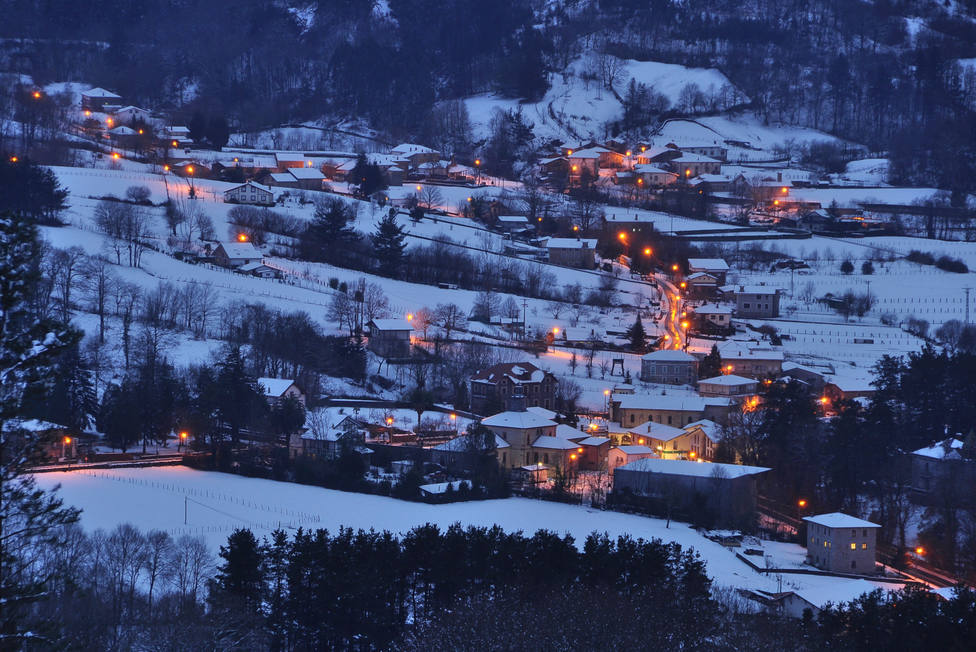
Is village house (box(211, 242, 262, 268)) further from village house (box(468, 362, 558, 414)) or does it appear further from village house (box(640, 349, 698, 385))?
village house (box(640, 349, 698, 385))

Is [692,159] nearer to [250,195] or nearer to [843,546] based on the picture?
[250,195]

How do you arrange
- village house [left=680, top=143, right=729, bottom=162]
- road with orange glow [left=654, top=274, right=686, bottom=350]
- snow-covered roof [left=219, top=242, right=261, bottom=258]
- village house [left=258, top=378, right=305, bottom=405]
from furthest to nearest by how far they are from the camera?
village house [left=680, top=143, right=729, bottom=162] → snow-covered roof [left=219, top=242, right=261, bottom=258] → road with orange glow [left=654, top=274, right=686, bottom=350] → village house [left=258, top=378, right=305, bottom=405]

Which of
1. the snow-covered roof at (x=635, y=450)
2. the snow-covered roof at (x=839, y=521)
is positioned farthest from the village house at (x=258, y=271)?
the snow-covered roof at (x=839, y=521)

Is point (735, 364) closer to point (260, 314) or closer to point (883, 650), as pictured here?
point (260, 314)

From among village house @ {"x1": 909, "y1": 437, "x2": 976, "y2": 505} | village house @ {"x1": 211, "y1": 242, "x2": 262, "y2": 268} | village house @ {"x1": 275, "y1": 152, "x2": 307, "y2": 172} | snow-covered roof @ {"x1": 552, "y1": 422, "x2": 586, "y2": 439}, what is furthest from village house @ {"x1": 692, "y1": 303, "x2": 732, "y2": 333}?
village house @ {"x1": 275, "y1": 152, "x2": 307, "y2": 172}

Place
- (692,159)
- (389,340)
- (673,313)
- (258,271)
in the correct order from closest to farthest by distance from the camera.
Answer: (389,340) < (258,271) < (673,313) < (692,159)

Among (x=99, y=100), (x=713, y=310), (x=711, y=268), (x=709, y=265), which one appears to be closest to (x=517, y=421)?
(x=713, y=310)
